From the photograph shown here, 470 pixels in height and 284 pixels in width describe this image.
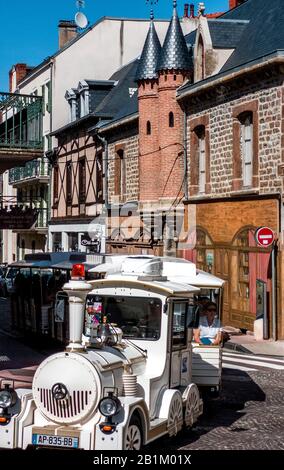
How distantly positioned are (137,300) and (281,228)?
42.3 ft

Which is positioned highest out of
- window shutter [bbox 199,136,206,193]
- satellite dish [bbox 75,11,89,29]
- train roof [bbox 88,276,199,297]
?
satellite dish [bbox 75,11,89,29]

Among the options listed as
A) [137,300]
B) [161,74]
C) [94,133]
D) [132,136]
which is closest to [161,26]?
[94,133]

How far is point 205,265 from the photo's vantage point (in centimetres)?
2858

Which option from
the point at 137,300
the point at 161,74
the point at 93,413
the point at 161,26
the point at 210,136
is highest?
the point at 161,26

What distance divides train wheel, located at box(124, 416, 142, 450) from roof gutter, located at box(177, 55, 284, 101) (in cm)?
1519

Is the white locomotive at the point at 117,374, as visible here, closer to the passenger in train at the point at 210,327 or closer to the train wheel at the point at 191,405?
the train wheel at the point at 191,405

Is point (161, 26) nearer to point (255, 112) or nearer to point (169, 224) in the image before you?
point (169, 224)

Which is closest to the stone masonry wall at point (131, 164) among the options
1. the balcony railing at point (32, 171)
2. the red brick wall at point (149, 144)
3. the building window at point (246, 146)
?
the red brick wall at point (149, 144)

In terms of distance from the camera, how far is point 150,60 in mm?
31906

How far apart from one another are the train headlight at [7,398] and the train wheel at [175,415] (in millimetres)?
2011

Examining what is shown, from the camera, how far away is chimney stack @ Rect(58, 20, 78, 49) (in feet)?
169

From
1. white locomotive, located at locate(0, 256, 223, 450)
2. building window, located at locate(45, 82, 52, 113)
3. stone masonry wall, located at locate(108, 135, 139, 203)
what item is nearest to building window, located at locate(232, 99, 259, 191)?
stone masonry wall, located at locate(108, 135, 139, 203)

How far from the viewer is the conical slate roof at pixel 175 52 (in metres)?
30.2

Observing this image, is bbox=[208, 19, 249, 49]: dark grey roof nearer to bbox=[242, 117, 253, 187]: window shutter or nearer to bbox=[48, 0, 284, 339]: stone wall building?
bbox=[48, 0, 284, 339]: stone wall building
